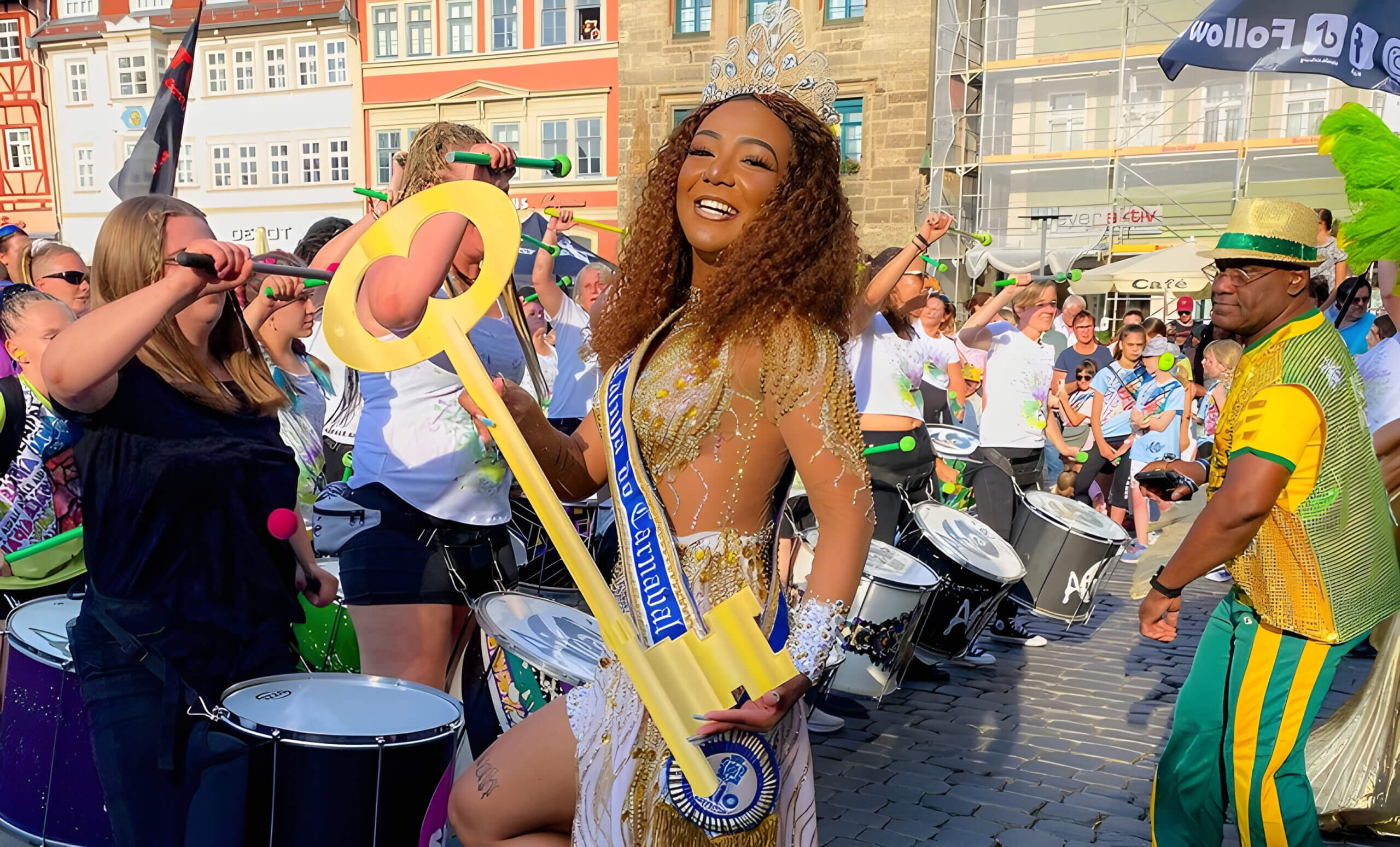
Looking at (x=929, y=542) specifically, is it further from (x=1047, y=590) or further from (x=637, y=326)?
(x=637, y=326)

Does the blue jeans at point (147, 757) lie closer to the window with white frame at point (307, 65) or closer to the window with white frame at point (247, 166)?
the window with white frame at point (307, 65)

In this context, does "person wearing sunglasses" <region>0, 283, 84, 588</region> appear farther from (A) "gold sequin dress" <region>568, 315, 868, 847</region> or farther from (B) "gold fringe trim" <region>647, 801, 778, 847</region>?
(B) "gold fringe trim" <region>647, 801, 778, 847</region>

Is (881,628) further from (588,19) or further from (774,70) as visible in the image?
(588,19)

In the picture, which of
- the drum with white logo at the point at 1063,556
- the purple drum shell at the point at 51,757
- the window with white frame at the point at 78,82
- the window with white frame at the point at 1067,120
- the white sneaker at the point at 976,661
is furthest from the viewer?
the window with white frame at the point at 78,82

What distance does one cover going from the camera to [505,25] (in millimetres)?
27062

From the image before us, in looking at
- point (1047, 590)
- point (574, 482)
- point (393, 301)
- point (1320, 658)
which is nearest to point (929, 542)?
point (1047, 590)

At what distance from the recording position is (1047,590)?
18.5ft

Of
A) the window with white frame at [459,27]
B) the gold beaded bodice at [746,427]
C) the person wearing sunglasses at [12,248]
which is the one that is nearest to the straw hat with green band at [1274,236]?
the gold beaded bodice at [746,427]

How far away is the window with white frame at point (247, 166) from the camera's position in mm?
30094

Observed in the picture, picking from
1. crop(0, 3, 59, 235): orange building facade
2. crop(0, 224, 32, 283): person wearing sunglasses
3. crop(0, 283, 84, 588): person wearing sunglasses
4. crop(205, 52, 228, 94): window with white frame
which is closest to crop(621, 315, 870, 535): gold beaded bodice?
crop(0, 283, 84, 588): person wearing sunglasses

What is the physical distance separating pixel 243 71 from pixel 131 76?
14.5 ft

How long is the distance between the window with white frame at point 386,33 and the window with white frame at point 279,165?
3935mm

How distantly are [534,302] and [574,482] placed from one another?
15.3ft

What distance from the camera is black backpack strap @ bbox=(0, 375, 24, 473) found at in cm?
351
